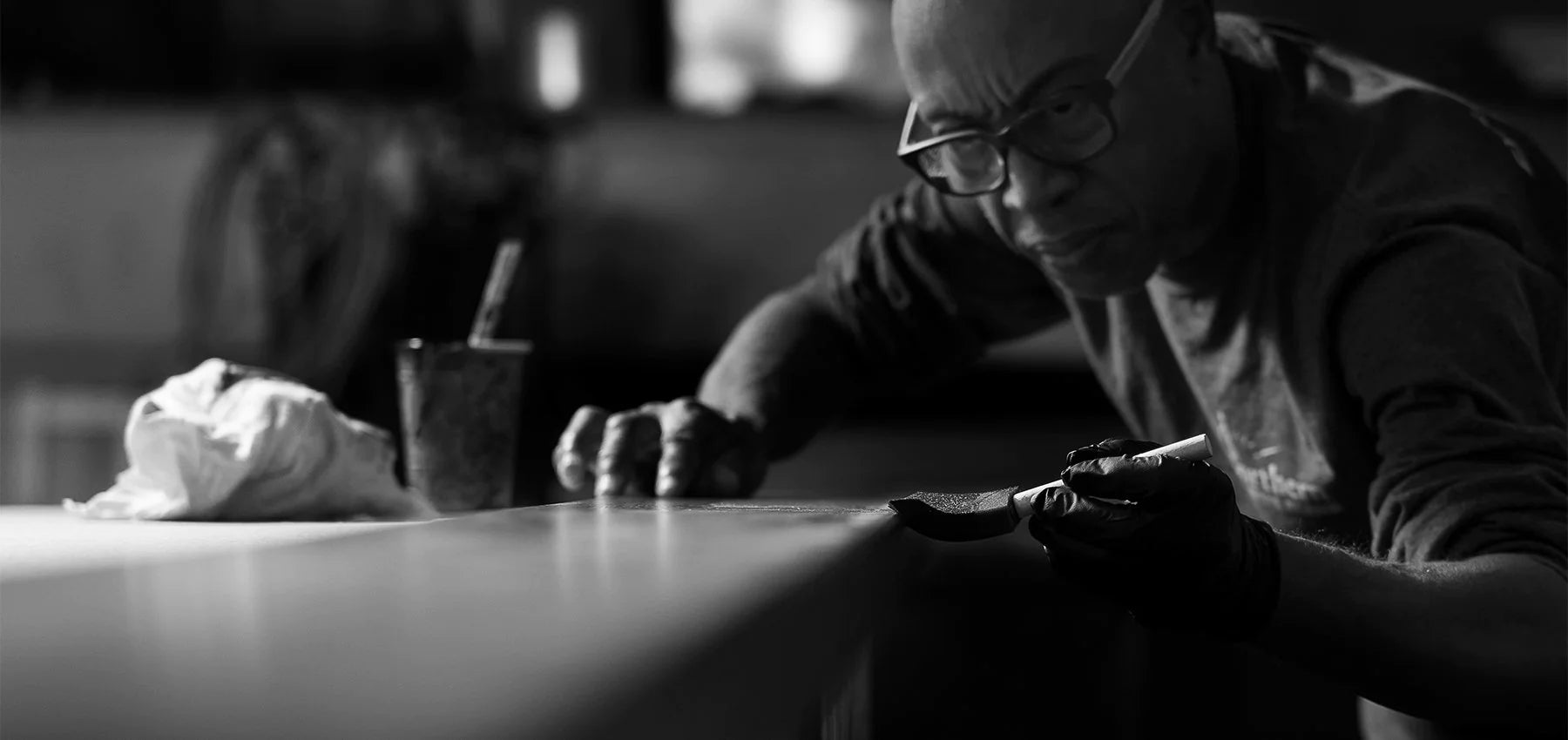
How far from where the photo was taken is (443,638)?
1.08ft

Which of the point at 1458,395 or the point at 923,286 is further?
the point at 923,286

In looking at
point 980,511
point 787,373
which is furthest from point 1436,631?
point 787,373

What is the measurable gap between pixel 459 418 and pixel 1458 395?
0.68 metres

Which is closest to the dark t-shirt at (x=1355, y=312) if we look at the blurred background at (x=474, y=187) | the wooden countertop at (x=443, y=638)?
the wooden countertop at (x=443, y=638)

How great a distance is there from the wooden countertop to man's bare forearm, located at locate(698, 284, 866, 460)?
0.69m

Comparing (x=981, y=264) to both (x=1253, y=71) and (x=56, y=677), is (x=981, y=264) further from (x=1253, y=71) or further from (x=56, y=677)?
(x=56, y=677)

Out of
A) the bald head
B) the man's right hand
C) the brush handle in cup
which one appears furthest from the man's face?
the brush handle in cup

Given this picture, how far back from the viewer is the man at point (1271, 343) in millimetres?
770

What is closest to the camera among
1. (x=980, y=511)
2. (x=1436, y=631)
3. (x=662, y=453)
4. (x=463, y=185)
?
(x=980, y=511)

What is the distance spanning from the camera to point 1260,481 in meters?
1.20

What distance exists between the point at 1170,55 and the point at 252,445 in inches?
27.9

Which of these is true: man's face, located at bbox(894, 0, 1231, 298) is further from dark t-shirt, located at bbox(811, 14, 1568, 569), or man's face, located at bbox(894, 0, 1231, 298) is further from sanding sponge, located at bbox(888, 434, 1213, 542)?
sanding sponge, located at bbox(888, 434, 1213, 542)

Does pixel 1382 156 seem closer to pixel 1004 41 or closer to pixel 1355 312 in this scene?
pixel 1355 312

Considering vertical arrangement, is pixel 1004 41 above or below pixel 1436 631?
above
